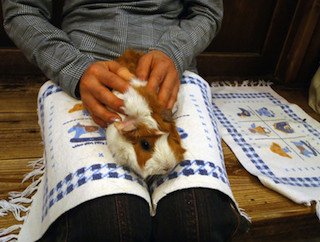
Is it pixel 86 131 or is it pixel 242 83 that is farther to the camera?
pixel 242 83

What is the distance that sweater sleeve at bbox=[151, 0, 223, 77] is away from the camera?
80 centimetres

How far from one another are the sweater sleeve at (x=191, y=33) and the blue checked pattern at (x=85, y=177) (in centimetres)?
40

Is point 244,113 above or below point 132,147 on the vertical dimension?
below

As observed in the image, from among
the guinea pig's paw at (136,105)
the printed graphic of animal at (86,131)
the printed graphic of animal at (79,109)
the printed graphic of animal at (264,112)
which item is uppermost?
the guinea pig's paw at (136,105)

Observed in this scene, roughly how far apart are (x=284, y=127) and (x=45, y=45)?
3.89 feet

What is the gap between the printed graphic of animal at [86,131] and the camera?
639 millimetres

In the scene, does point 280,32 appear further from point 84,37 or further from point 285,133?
point 84,37

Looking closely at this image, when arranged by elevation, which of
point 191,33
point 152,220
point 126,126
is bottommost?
point 152,220

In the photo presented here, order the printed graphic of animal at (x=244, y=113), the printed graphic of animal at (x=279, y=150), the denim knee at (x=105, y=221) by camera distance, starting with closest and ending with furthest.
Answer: the denim knee at (x=105, y=221)
the printed graphic of animal at (x=279, y=150)
the printed graphic of animal at (x=244, y=113)

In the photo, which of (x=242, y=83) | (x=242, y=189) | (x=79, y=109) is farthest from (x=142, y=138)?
(x=242, y=83)

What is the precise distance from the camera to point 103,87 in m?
0.62

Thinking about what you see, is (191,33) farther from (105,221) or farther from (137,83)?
(105,221)

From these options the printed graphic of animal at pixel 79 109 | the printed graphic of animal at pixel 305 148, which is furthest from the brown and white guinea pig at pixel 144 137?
the printed graphic of animal at pixel 305 148

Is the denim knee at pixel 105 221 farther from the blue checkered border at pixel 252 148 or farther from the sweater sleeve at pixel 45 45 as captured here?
the blue checkered border at pixel 252 148
